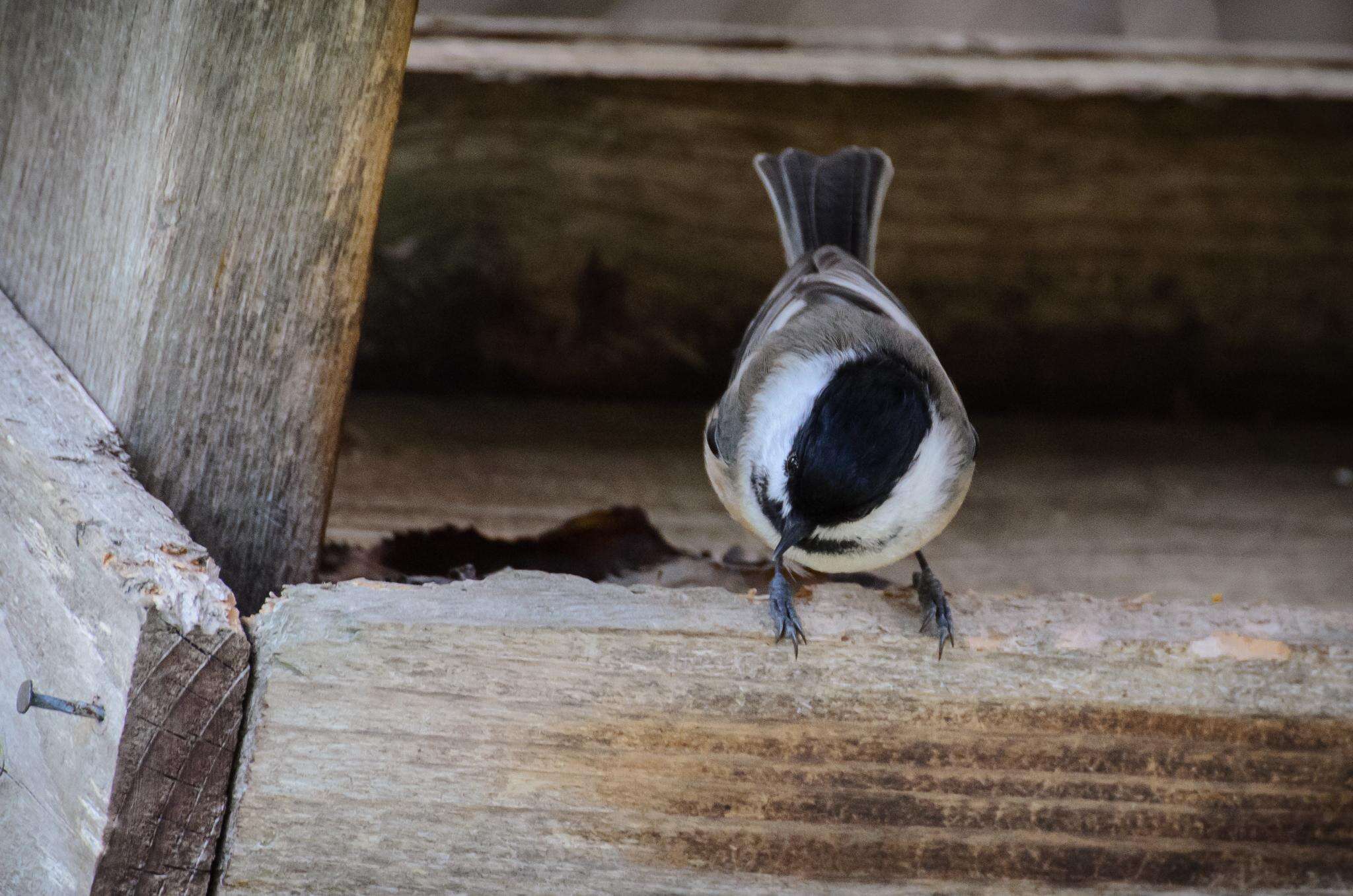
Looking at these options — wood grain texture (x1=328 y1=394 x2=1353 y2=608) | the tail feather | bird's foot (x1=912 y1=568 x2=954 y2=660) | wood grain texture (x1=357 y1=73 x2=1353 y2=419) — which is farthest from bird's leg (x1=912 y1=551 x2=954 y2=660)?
wood grain texture (x1=357 y1=73 x2=1353 y2=419)

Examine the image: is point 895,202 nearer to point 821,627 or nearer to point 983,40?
point 983,40

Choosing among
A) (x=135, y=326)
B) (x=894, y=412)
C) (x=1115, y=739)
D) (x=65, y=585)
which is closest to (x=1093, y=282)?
(x=894, y=412)

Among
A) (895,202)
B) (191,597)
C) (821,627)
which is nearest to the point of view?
(191,597)

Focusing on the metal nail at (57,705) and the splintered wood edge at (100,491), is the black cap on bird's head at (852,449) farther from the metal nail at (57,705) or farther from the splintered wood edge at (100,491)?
the metal nail at (57,705)

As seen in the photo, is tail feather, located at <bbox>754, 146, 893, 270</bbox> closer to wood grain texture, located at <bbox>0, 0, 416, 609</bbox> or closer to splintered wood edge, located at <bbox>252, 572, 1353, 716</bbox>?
wood grain texture, located at <bbox>0, 0, 416, 609</bbox>

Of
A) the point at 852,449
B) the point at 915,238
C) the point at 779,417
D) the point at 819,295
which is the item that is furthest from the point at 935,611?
the point at 915,238

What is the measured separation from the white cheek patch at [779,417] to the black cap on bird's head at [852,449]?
37mm

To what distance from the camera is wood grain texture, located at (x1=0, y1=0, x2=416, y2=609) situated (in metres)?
1.13

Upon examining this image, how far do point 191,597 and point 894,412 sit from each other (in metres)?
0.80

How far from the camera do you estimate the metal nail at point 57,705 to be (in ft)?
3.01

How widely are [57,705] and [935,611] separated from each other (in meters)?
0.73

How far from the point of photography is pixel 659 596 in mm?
1061

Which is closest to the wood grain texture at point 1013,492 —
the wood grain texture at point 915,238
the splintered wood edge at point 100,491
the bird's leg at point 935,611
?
the wood grain texture at point 915,238

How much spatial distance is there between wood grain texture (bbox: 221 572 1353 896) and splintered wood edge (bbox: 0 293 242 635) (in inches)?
2.6
